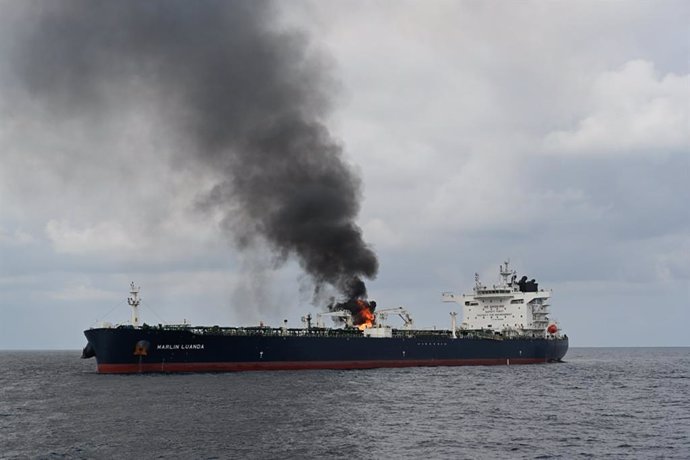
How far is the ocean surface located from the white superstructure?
37.8 metres

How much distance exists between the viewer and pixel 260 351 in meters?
67.6

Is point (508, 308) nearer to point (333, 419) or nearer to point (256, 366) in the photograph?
point (256, 366)

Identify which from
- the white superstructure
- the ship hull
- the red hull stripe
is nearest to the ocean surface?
the red hull stripe

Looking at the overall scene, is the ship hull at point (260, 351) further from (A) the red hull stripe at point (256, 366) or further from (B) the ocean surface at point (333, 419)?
(B) the ocean surface at point (333, 419)

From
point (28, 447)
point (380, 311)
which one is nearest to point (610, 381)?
point (380, 311)

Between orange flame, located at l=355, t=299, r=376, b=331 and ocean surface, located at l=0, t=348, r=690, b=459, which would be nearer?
ocean surface, located at l=0, t=348, r=690, b=459

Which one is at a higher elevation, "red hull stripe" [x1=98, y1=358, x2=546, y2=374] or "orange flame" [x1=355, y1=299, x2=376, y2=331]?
"orange flame" [x1=355, y1=299, x2=376, y2=331]

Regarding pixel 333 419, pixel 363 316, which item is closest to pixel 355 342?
pixel 363 316

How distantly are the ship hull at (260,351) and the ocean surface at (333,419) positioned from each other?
2.04 meters

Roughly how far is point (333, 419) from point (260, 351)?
2713cm

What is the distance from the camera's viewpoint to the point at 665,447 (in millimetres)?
34969

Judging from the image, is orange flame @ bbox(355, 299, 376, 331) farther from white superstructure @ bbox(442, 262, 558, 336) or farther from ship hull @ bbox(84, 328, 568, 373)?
white superstructure @ bbox(442, 262, 558, 336)

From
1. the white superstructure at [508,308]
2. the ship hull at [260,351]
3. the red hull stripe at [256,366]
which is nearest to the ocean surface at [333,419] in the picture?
the red hull stripe at [256,366]

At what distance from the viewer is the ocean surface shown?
33438mm
